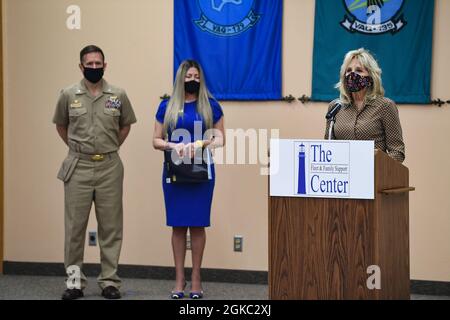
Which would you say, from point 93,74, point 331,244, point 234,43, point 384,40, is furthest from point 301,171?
point 234,43

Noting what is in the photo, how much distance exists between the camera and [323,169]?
3344mm

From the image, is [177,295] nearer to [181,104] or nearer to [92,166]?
[92,166]

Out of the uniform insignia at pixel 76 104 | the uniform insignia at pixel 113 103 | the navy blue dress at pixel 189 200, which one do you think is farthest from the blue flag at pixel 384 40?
the uniform insignia at pixel 76 104

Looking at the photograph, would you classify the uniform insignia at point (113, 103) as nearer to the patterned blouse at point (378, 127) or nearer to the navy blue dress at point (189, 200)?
the navy blue dress at point (189, 200)

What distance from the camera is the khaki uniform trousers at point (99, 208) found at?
508cm

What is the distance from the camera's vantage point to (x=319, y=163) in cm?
334

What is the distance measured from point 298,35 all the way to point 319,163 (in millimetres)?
2556

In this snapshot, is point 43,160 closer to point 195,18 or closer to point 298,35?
point 195,18

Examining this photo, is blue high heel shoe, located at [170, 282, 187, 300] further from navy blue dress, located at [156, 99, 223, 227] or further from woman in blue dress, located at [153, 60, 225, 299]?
navy blue dress, located at [156, 99, 223, 227]

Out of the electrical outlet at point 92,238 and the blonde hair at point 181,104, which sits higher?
the blonde hair at point 181,104

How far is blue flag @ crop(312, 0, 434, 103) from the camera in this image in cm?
540

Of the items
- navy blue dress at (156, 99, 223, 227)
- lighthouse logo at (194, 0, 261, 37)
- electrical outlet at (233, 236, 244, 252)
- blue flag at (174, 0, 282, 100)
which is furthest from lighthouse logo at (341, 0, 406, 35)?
electrical outlet at (233, 236, 244, 252)

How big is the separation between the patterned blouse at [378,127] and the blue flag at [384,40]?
165 centimetres
